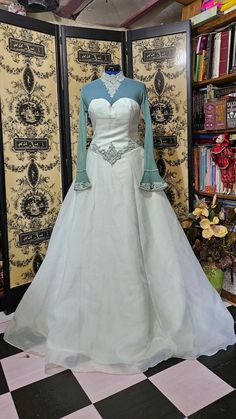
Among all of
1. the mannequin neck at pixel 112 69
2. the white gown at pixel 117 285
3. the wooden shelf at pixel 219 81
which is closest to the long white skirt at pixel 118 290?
the white gown at pixel 117 285

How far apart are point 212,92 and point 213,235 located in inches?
40.7

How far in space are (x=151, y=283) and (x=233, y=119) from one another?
124cm

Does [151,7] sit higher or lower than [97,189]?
higher

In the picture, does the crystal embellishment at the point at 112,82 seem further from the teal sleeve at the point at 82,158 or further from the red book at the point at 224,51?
the red book at the point at 224,51

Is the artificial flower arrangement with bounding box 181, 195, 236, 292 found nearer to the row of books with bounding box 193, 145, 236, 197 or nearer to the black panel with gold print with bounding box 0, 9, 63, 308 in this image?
the row of books with bounding box 193, 145, 236, 197

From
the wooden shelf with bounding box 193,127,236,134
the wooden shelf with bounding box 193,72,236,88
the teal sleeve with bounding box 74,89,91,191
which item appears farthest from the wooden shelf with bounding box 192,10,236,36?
the teal sleeve with bounding box 74,89,91,191

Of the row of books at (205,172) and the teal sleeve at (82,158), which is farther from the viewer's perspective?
the row of books at (205,172)

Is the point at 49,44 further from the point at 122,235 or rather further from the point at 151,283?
the point at 151,283

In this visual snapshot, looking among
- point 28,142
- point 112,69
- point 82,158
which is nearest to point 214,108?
point 112,69

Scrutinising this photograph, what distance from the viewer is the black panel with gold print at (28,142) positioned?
213 centimetres

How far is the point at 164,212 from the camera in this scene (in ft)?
6.17

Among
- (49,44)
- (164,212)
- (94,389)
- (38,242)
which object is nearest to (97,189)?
(164,212)

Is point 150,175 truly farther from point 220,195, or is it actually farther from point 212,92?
point 212,92

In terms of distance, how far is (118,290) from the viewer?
173 centimetres
